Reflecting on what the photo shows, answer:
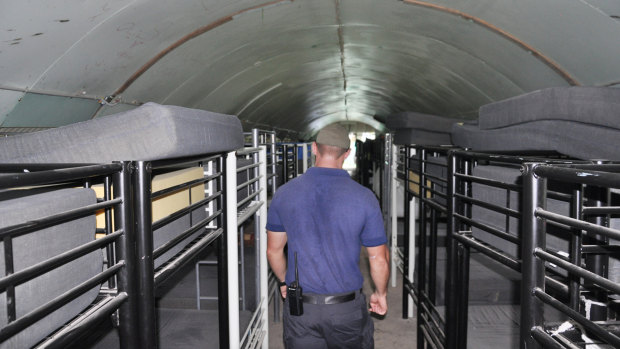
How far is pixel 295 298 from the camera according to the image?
9.91ft

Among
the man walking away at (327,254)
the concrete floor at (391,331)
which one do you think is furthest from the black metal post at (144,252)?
the concrete floor at (391,331)

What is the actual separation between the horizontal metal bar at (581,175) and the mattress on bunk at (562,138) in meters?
0.89

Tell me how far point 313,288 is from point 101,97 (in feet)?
14.4

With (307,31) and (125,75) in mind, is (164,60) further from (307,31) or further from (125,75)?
(307,31)

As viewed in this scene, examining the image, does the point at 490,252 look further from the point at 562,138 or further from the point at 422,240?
the point at 422,240

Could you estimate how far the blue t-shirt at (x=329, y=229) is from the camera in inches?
119

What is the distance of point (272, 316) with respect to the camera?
612cm

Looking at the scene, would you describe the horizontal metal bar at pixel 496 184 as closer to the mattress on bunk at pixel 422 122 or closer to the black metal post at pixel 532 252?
the black metal post at pixel 532 252

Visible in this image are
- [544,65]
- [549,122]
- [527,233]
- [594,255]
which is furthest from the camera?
[544,65]

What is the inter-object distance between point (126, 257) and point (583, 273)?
1.38 metres

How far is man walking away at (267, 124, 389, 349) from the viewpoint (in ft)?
9.90

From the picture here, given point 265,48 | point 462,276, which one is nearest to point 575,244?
point 462,276

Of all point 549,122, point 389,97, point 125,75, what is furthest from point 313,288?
point 389,97

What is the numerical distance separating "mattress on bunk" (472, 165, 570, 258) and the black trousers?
95 cm
